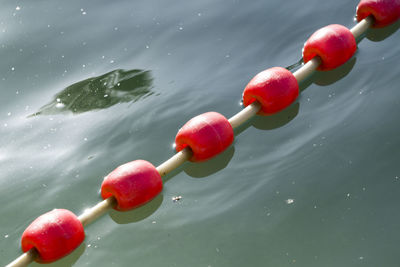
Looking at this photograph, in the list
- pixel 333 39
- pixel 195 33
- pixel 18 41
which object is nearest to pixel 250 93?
pixel 333 39

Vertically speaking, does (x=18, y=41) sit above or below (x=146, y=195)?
above

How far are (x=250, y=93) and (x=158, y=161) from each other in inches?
23.8

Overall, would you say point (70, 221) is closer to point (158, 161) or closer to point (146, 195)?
point (146, 195)

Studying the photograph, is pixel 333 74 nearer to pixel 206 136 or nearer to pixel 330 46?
pixel 330 46

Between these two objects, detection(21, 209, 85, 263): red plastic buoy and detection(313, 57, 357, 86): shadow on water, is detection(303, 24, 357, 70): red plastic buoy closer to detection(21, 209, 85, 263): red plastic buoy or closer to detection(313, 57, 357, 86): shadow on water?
detection(313, 57, 357, 86): shadow on water

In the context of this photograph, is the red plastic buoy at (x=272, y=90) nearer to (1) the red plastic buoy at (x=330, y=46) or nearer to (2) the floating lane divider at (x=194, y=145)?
(2) the floating lane divider at (x=194, y=145)

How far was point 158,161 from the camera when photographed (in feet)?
9.21

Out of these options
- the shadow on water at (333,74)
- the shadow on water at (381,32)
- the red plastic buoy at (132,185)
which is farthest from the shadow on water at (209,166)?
the shadow on water at (381,32)

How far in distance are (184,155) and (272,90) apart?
59cm

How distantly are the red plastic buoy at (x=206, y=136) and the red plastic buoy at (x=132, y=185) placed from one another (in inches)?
9.7

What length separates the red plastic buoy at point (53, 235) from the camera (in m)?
2.28

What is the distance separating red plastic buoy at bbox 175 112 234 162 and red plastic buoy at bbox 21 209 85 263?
2.18 ft

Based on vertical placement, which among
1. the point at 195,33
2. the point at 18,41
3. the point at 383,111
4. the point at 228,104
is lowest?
the point at 383,111

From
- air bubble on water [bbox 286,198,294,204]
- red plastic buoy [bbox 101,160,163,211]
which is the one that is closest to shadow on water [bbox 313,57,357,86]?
air bubble on water [bbox 286,198,294,204]
